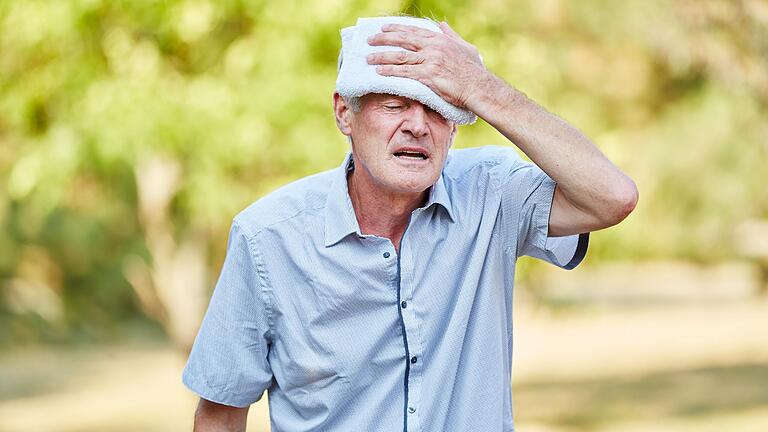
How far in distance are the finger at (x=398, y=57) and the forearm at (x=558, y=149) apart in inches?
4.8

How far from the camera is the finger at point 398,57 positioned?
2.14 metres

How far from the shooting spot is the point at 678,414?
39.7ft

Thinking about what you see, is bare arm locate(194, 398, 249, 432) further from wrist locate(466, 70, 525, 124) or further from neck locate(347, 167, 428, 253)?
wrist locate(466, 70, 525, 124)

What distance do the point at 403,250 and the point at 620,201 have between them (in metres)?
0.40

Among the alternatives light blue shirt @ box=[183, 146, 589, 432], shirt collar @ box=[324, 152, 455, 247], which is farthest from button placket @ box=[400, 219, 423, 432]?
shirt collar @ box=[324, 152, 455, 247]

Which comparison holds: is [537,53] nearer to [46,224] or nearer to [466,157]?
[466,157]

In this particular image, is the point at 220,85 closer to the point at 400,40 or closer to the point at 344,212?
the point at 344,212

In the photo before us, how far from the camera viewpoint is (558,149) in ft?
7.10

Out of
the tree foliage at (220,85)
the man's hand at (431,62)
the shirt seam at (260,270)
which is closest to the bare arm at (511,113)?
the man's hand at (431,62)

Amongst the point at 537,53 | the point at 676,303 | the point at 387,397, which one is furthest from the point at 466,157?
the point at 676,303

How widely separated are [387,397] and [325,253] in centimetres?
29

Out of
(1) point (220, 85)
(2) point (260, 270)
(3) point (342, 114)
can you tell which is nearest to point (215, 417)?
(2) point (260, 270)

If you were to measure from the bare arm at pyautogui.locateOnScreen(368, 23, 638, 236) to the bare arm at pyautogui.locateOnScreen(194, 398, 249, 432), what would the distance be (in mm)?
769

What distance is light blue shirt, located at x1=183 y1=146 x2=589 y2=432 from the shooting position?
2262 millimetres
